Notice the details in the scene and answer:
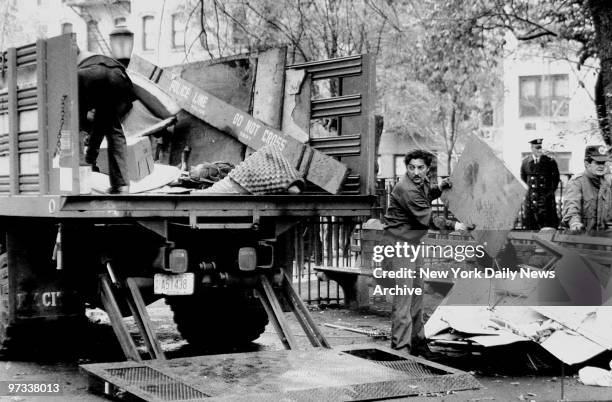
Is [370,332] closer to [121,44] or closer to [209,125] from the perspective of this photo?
[209,125]

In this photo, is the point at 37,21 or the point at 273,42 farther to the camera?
the point at 37,21

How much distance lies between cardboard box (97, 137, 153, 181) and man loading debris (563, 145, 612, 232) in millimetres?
4475

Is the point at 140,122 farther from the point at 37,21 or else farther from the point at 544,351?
the point at 37,21

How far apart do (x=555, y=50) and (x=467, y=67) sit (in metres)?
9.13

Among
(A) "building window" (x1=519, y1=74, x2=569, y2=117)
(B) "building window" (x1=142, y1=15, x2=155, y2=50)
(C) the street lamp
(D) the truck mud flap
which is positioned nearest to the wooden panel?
(C) the street lamp

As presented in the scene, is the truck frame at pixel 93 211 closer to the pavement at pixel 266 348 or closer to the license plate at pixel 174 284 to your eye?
the license plate at pixel 174 284

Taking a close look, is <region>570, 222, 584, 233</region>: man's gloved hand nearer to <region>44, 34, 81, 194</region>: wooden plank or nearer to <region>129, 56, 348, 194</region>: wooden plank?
<region>129, 56, 348, 194</region>: wooden plank

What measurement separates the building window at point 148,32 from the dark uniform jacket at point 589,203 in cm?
2937

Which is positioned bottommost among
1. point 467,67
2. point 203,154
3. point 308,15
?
point 203,154

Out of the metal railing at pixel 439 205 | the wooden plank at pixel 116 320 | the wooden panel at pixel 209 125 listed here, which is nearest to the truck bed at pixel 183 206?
the wooden plank at pixel 116 320

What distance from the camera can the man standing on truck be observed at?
6.82 metres

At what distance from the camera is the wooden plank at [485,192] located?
7984 mm

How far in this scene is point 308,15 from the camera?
17.2 metres

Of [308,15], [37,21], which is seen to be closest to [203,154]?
[308,15]
